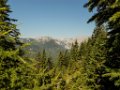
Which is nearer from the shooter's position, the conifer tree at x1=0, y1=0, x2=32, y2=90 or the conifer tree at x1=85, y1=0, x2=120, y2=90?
the conifer tree at x1=0, y1=0, x2=32, y2=90

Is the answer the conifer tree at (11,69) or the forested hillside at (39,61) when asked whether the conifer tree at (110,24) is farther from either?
the conifer tree at (11,69)

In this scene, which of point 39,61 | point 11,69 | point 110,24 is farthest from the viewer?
point 110,24

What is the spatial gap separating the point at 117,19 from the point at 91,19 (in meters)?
Result: 1.90

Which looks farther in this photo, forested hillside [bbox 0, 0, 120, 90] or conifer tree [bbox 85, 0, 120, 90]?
conifer tree [bbox 85, 0, 120, 90]

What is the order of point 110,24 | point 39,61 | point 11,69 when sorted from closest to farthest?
point 11,69 < point 39,61 < point 110,24

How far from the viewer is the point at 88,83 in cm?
3462

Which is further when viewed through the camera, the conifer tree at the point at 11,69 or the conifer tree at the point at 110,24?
the conifer tree at the point at 110,24

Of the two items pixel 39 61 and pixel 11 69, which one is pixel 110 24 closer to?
pixel 39 61

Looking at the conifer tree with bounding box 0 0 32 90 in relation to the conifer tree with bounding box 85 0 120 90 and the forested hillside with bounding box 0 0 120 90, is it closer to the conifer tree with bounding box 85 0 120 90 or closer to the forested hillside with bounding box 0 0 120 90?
the forested hillside with bounding box 0 0 120 90

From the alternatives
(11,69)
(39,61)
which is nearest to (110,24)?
(39,61)

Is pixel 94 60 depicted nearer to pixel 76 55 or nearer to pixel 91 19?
pixel 91 19

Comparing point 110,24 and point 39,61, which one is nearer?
point 39,61

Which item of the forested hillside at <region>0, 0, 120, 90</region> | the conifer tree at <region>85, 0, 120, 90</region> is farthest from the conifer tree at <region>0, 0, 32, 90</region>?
the conifer tree at <region>85, 0, 120, 90</region>

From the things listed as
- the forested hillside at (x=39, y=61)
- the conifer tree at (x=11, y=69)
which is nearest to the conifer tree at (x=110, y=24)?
the forested hillside at (x=39, y=61)
